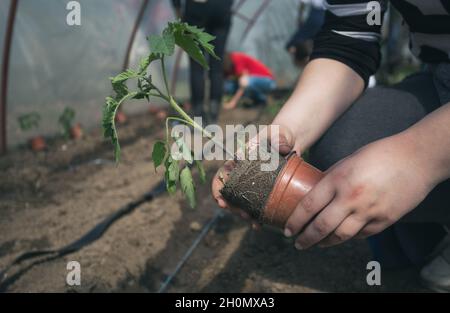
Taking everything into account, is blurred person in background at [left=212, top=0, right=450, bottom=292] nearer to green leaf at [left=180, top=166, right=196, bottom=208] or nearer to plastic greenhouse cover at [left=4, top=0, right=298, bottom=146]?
green leaf at [left=180, top=166, right=196, bottom=208]

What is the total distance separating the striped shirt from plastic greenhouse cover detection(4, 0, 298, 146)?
2932 mm

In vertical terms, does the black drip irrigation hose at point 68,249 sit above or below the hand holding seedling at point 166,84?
below

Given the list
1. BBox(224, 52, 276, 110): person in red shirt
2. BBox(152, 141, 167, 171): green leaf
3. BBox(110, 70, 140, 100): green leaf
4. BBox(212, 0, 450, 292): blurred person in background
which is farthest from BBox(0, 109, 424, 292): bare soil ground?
BBox(224, 52, 276, 110): person in red shirt

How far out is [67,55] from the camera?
13.2 ft

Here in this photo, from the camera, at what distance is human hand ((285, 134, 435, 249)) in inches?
31.8

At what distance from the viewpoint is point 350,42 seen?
1.29 meters

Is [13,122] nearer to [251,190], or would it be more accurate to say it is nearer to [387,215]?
[251,190]

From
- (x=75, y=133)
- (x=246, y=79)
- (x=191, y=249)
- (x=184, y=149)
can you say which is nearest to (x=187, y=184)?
(x=184, y=149)

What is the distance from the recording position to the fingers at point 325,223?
826mm

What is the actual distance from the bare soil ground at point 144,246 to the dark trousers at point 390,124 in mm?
375

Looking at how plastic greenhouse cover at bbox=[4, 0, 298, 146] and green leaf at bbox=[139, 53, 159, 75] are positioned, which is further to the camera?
plastic greenhouse cover at bbox=[4, 0, 298, 146]

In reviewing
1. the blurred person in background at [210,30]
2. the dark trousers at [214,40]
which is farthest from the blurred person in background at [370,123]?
the dark trousers at [214,40]

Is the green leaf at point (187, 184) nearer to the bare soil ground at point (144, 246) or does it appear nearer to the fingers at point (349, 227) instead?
the fingers at point (349, 227)
